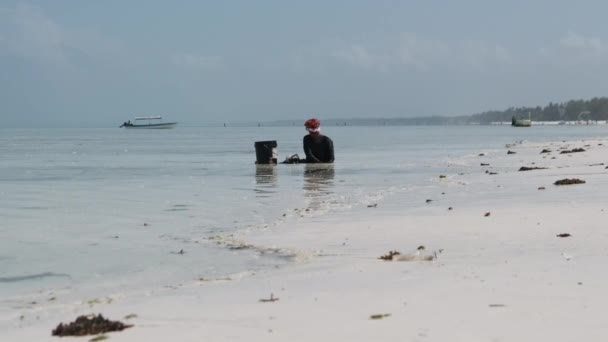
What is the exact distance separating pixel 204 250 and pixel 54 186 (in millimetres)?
14843

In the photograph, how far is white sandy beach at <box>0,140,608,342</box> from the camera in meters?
5.85

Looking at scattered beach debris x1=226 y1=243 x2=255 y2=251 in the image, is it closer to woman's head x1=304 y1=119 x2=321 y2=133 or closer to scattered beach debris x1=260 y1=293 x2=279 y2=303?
scattered beach debris x1=260 y1=293 x2=279 y2=303

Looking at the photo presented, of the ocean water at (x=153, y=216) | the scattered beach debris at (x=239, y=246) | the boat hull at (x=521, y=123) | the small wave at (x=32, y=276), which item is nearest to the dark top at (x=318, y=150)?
the ocean water at (x=153, y=216)

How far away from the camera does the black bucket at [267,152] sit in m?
33.7

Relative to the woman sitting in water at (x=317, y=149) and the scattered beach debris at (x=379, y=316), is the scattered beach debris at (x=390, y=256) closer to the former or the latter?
the scattered beach debris at (x=379, y=316)

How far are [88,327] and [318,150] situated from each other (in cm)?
2748

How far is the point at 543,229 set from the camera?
35.3 ft

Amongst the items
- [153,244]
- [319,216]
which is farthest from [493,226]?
[153,244]

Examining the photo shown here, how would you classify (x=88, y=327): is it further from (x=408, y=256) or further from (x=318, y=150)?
(x=318, y=150)

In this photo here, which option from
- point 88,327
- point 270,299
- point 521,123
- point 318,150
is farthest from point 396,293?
point 521,123

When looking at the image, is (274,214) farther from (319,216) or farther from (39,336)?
(39,336)

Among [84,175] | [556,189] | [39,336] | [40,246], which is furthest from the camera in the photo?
[84,175]

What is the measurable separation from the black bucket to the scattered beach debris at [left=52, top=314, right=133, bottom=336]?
27333mm

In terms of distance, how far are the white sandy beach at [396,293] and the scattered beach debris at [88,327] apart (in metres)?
0.11
